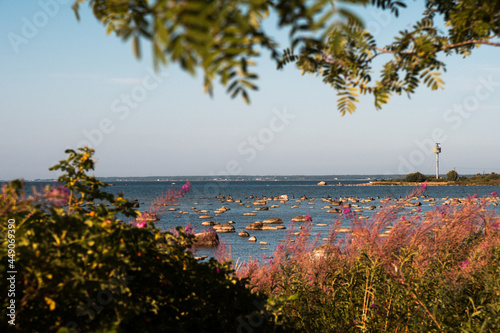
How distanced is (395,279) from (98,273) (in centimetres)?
338

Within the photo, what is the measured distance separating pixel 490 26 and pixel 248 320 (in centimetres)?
258

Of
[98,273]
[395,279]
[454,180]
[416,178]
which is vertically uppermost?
[416,178]

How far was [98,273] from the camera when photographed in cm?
242

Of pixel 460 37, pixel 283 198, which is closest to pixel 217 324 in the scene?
pixel 460 37

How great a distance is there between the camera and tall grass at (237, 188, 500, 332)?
14.7 feet

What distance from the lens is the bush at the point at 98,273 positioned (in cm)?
235

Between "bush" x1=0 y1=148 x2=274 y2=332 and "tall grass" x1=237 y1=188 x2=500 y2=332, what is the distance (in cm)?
104

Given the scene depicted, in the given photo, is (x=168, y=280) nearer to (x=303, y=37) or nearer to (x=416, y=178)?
(x=303, y=37)

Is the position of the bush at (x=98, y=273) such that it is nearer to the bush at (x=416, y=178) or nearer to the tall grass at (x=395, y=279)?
the tall grass at (x=395, y=279)

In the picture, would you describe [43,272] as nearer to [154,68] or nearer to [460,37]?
[154,68]

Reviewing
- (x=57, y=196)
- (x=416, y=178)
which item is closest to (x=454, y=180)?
(x=416, y=178)

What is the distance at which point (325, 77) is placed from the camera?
2945mm

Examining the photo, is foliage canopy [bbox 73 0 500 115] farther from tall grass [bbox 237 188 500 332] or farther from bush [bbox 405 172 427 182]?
bush [bbox 405 172 427 182]

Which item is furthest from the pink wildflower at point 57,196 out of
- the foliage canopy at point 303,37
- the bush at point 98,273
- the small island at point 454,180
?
the small island at point 454,180
